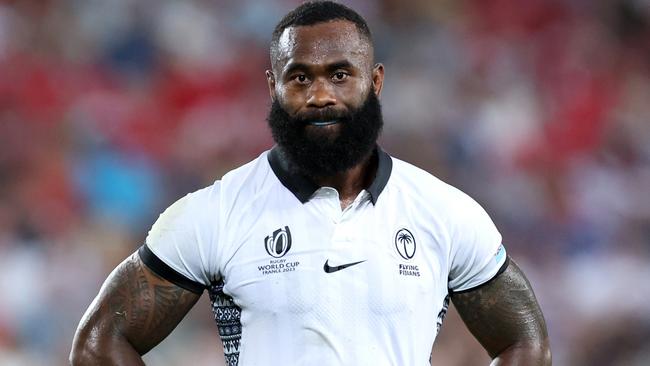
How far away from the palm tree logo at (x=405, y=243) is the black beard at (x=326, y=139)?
0.23 m

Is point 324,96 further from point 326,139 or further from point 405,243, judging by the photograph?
point 405,243

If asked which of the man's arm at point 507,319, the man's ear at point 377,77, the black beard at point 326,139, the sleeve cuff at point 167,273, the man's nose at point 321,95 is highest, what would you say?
the man's ear at point 377,77

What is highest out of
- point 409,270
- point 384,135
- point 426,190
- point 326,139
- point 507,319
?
point 384,135

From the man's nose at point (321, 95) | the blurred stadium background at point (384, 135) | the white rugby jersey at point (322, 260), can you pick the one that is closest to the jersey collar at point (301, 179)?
the white rugby jersey at point (322, 260)

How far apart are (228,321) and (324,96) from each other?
2.02 ft

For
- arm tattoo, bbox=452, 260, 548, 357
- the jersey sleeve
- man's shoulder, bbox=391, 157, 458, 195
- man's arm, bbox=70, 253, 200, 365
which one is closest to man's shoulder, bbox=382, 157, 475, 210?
man's shoulder, bbox=391, 157, 458, 195

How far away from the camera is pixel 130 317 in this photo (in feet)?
9.50

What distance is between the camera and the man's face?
2877 millimetres

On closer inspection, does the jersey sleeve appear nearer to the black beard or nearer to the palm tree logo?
the black beard

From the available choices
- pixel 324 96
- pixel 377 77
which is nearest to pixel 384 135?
pixel 377 77

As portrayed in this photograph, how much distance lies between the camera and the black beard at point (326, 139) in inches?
115

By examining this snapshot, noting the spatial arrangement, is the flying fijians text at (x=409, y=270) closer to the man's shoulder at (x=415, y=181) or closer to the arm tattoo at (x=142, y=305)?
the man's shoulder at (x=415, y=181)

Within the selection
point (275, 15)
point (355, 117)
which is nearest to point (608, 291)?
point (275, 15)

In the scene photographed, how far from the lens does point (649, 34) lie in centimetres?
671
